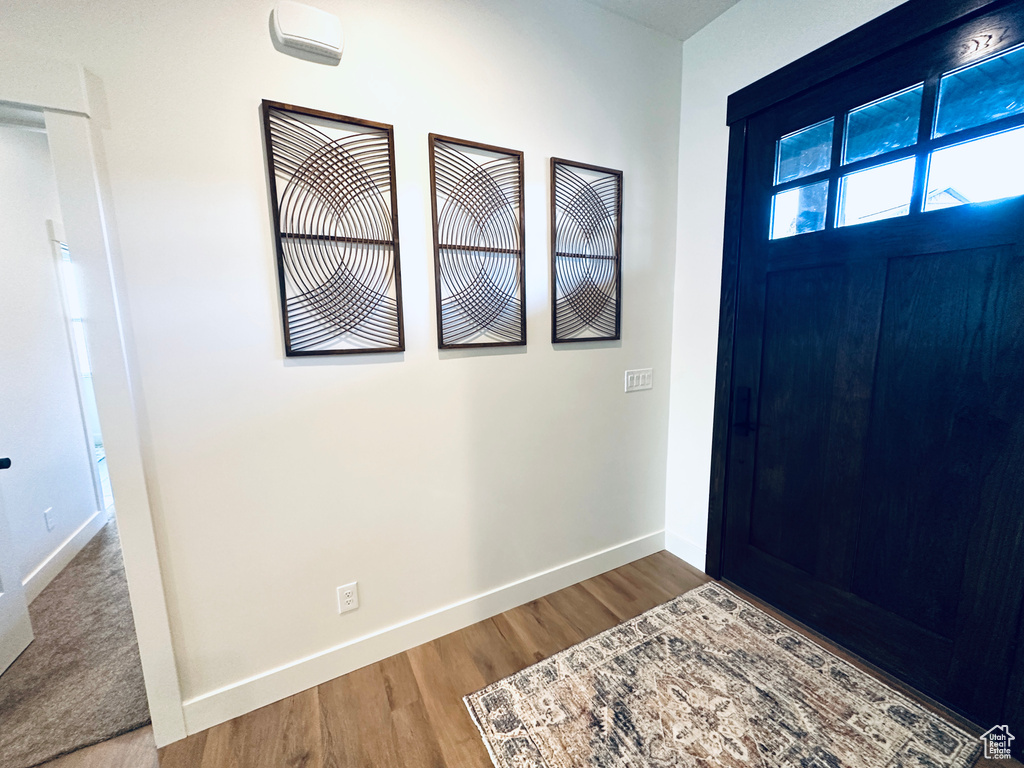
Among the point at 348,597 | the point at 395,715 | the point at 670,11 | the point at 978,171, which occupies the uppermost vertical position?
the point at 670,11

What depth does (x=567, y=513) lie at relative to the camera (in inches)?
81.4

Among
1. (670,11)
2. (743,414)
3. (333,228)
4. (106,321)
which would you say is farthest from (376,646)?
(670,11)

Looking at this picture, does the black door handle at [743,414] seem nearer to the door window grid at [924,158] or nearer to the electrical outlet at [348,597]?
the door window grid at [924,158]

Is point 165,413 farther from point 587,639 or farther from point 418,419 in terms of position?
point 587,639

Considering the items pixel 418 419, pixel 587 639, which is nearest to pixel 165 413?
pixel 418 419

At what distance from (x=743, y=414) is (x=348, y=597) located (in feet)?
6.52

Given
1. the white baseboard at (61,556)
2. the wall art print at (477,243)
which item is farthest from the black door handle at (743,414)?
the white baseboard at (61,556)

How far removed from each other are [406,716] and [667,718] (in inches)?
36.8

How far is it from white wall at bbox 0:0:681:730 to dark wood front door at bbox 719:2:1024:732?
64 cm

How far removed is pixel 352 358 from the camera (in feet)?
4.83

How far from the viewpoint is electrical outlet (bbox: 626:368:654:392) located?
2152mm

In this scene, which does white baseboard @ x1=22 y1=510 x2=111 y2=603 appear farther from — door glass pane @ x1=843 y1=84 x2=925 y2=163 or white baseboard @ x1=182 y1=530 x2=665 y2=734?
door glass pane @ x1=843 y1=84 x2=925 y2=163

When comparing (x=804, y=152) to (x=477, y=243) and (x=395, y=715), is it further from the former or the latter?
(x=395, y=715)

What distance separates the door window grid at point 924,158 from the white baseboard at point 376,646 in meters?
1.93
